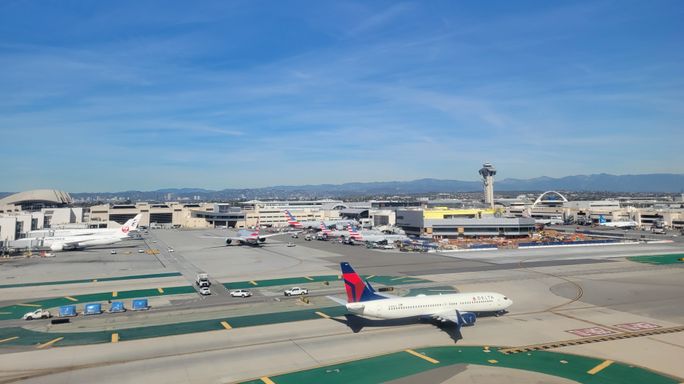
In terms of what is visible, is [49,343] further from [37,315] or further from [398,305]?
[398,305]

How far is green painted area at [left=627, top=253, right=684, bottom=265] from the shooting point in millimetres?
92519

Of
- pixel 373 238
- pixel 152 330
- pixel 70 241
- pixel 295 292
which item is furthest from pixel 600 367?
pixel 70 241

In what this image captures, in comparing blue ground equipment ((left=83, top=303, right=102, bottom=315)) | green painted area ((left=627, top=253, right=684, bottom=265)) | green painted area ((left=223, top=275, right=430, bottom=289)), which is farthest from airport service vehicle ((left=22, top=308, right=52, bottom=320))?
green painted area ((left=627, top=253, right=684, bottom=265))

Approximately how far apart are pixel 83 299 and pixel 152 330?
79.7ft

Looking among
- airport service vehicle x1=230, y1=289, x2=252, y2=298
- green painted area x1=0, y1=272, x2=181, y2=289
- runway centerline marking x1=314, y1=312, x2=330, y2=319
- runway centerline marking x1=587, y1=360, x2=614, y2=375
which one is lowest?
green painted area x1=0, y1=272, x2=181, y2=289

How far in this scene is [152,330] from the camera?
45688 millimetres

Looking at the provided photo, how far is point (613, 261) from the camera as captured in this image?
93.9 m

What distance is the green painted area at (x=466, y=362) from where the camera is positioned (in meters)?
31.9

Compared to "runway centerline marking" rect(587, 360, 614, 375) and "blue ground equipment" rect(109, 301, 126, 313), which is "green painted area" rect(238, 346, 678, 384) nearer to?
"runway centerline marking" rect(587, 360, 614, 375)

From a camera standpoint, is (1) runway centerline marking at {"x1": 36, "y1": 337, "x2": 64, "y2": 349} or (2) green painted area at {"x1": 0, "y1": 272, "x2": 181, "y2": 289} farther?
(2) green painted area at {"x1": 0, "y1": 272, "x2": 181, "y2": 289}

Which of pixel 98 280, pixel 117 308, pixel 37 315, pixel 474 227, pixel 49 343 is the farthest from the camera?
pixel 474 227

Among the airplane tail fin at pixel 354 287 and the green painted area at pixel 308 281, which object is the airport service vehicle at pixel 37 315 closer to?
the green painted area at pixel 308 281

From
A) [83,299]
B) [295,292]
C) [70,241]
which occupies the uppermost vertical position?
[70,241]

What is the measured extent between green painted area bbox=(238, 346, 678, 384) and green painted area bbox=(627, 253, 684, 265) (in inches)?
2858
